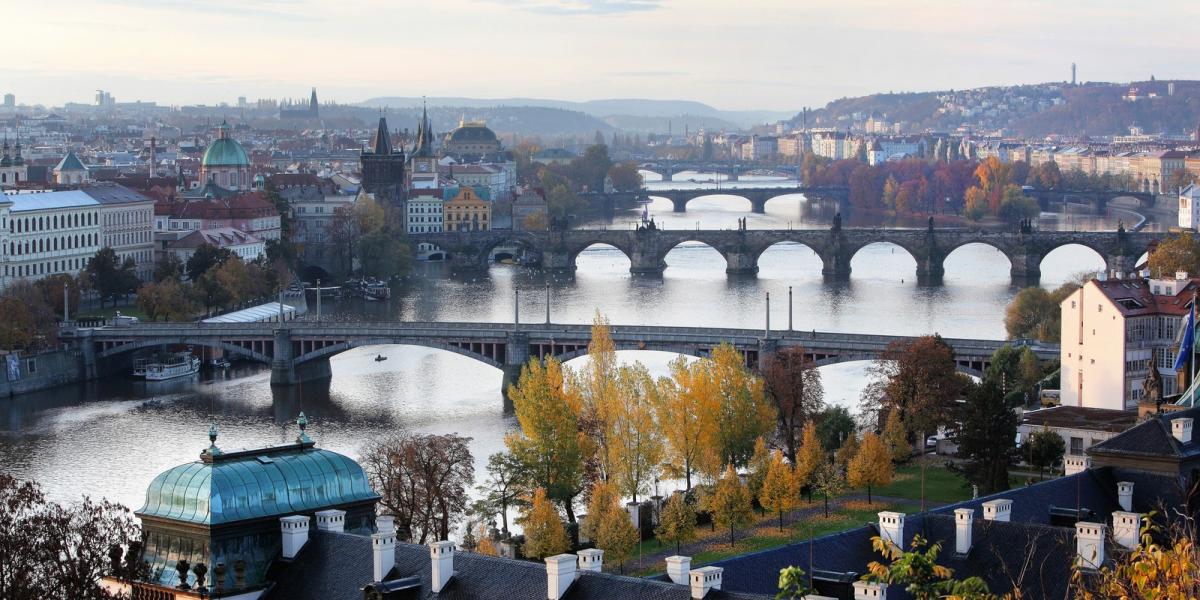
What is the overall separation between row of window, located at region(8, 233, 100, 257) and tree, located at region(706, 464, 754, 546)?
3552 cm

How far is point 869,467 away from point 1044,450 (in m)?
2.50

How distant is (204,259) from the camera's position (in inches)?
2482

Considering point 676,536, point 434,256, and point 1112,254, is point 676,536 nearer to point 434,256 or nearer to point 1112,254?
point 1112,254

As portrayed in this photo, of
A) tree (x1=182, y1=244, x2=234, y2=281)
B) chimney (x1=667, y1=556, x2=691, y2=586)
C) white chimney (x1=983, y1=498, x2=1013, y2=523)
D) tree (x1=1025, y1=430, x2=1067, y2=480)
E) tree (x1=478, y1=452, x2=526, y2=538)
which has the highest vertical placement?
chimney (x1=667, y1=556, x2=691, y2=586)

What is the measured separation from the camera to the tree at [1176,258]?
163 ft

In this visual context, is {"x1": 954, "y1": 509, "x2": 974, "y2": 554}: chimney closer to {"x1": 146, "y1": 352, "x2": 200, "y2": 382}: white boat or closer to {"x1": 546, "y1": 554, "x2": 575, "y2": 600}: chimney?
{"x1": 546, "y1": 554, "x2": 575, "y2": 600}: chimney

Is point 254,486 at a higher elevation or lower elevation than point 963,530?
higher

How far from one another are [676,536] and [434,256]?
189 feet

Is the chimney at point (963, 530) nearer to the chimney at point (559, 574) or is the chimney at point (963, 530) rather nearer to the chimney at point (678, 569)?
the chimney at point (678, 569)

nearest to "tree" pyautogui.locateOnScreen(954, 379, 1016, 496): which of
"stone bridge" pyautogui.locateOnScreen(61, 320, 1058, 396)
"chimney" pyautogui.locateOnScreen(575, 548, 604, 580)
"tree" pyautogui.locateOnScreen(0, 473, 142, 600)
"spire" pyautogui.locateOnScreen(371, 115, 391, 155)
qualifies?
"stone bridge" pyautogui.locateOnScreen(61, 320, 1058, 396)

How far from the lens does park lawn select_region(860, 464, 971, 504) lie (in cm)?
3036

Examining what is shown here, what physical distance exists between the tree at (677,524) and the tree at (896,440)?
6.08 meters

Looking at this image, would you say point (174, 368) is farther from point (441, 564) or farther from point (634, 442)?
point (441, 564)

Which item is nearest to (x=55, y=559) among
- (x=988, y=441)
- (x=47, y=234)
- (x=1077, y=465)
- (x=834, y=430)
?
(x=1077, y=465)
